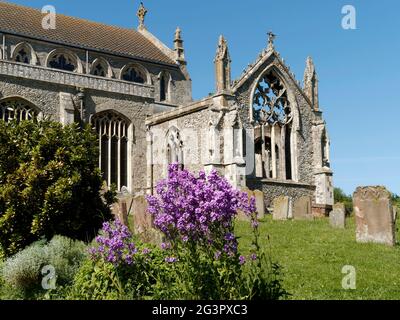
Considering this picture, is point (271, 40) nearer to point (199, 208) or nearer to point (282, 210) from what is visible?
point (282, 210)

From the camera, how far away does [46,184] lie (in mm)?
12609

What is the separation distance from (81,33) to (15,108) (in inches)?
417

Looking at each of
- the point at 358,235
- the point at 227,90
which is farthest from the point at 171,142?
the point at 358,235

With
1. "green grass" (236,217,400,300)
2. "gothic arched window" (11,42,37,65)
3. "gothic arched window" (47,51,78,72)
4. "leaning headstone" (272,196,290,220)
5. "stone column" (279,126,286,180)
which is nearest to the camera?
"green grass" (236,217,400,300)

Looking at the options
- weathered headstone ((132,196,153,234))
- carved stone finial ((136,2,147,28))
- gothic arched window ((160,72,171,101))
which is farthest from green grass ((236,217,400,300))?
carved stone finial ((136,2,147,28))

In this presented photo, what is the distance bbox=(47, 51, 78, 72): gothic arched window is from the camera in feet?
103

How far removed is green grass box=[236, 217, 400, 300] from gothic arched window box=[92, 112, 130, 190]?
40.9 feet

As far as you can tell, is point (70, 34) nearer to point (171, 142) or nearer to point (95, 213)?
point (171, 142)

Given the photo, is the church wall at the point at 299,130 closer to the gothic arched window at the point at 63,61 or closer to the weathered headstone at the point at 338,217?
the weathered headstone at the point at 338,217

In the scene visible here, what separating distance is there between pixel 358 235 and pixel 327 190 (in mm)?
16022

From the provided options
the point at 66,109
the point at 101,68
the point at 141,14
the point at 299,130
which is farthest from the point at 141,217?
the point at 141,14

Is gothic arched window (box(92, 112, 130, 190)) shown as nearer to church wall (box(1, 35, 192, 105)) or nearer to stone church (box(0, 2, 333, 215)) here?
stone church (box(0, 2, 333, 215))

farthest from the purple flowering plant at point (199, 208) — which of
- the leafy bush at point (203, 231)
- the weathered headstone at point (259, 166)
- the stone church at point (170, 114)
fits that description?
the weathered headstone at point (259, 166)
